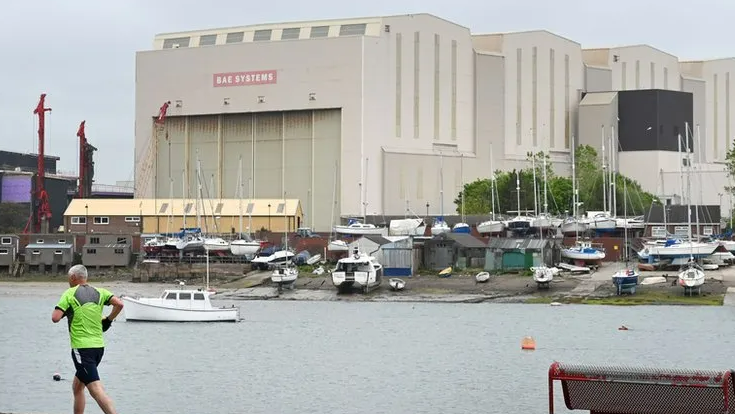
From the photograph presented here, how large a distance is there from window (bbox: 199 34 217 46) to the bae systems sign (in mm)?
6778

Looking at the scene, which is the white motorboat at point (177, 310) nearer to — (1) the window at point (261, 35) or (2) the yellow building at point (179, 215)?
(2) the yellow building at point (179, 215)

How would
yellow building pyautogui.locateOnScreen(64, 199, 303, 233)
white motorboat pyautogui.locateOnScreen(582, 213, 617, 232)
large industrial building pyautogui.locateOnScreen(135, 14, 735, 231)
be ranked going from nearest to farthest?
white motorboat pyautogui.locateOnScreen(582, 213, 617, 232), yellow building pyautogui.locateOnScreen(64, 199, 303, 233), large industrial building pyautogui.locateOnScreen(135, 14, 735, 231)

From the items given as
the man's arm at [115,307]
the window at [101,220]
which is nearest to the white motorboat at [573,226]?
the window at [101,220]

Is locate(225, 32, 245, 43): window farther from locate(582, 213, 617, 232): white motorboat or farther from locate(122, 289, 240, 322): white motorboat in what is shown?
locate(122, 289, 240, 322): white motorboat

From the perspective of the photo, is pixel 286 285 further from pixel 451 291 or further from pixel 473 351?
pixel 473 351

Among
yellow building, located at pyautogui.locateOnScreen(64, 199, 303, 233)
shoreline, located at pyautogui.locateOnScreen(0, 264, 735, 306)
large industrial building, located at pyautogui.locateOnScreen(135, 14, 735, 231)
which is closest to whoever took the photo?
shoreline, located at pyautogui.locateOnScreen(0, 264, 735, 306)

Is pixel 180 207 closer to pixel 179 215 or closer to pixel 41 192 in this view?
pixel 179 215

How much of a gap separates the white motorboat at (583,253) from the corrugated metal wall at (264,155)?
3480cm

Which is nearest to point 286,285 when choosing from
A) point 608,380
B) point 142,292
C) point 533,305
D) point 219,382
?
point 142,292

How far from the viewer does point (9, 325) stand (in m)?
69.4

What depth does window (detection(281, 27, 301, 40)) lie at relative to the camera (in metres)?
136

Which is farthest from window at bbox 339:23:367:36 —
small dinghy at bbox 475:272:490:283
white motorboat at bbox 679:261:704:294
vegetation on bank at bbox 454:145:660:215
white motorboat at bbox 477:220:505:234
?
white motorboat at bbox 679:261:704:294

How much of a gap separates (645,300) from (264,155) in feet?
199

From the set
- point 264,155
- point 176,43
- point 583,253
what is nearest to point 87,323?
point 583,253
